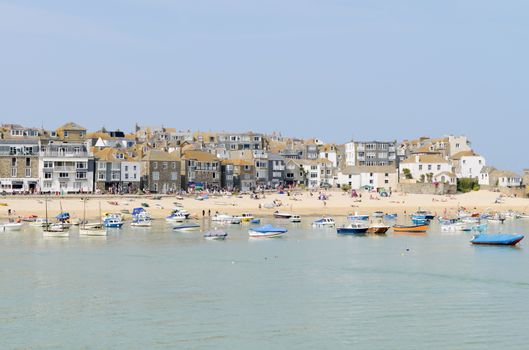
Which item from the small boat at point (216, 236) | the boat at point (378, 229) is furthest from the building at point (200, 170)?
the small boat at point (216, 236)

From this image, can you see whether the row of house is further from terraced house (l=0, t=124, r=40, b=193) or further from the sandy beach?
the sandy beach

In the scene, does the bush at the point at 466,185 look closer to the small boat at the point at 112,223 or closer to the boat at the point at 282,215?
the boat at the point at 282,215

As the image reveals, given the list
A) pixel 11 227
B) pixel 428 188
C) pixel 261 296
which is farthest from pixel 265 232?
pixel 428 188

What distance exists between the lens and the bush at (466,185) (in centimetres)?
11769

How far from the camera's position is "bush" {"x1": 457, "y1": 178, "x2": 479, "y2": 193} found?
386 ft

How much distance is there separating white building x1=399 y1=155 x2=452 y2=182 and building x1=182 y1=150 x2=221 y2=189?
1068 inches

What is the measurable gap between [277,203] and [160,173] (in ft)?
53.9

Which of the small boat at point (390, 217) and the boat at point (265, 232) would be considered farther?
the small boat at point (390, 217)

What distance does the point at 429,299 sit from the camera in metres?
37.8

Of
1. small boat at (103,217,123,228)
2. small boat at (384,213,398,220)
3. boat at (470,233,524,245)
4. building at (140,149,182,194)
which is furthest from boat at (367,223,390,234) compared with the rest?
building at (140,149,182,194)

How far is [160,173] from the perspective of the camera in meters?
106

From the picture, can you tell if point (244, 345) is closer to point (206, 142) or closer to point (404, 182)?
point (404, 182)

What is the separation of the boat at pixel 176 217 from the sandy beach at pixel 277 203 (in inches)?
146

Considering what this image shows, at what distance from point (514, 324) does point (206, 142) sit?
11131cm
